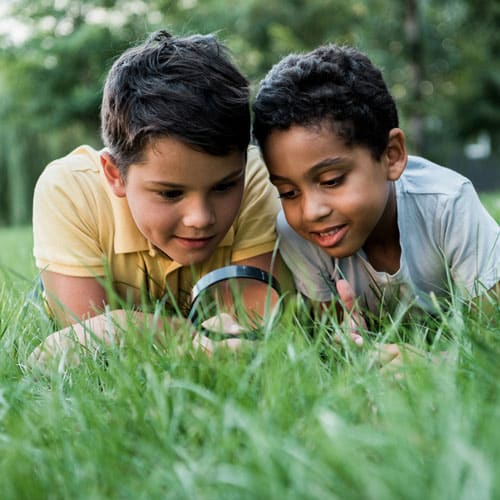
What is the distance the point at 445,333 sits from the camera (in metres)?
1.78

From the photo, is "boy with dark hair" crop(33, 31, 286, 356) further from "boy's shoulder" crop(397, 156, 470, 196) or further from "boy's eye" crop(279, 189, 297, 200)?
"boy's shoulder" crop(397, 156, 470, 196)

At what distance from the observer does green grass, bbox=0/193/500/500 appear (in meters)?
0.88

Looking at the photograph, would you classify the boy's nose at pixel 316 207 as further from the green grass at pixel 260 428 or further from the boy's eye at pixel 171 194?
the green grass at pixel 260 428

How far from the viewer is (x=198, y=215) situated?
2.09 m

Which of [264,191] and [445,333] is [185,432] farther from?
[264,191]

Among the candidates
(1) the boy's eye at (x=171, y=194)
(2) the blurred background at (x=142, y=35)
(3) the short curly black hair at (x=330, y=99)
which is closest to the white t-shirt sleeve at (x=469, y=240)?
(3) the short curly black hair at (x=330, y=99)

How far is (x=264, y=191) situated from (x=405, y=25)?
10.5 m

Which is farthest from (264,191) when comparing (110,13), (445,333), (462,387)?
(110,13)

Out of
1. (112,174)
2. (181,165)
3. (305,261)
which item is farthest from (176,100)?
(305,261)

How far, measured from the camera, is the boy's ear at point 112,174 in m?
2.34

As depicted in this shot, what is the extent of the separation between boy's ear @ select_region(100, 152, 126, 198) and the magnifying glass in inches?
19.0

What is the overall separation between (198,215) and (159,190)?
156 mm

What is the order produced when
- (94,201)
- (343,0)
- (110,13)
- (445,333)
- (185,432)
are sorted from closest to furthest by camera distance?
(185,432)
(445,333)
(94,201)
(343,0)
(110,13)

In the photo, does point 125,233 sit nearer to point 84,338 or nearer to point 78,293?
point 78,293
